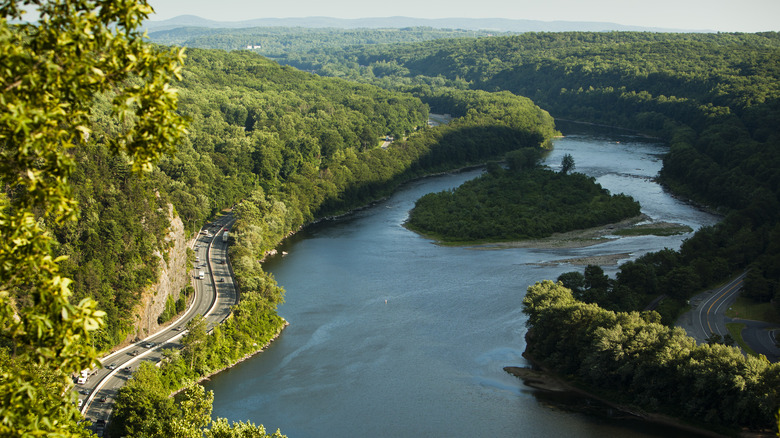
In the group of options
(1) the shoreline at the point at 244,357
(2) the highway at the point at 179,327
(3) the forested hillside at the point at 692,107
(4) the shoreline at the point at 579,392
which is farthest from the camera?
(3) the forested hillside at the point at 692,107

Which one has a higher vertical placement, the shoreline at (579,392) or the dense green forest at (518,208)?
the dense green forest at (518,208)

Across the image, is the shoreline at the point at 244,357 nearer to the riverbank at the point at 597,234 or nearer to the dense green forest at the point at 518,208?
the riverbank at the point at 597,234

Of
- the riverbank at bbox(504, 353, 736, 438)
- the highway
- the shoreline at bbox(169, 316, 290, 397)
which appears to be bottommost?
the shoreline at bbox(169, 316, 290, 397)

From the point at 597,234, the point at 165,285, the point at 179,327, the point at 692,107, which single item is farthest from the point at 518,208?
the point at 692,107

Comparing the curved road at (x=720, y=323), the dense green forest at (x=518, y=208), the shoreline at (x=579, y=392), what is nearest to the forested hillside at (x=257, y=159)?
the dense green forest at (x=518, y=208)

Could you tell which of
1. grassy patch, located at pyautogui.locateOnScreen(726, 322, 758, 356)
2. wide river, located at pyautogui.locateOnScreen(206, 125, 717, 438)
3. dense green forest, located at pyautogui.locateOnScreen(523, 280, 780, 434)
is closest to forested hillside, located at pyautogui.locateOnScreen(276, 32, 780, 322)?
grassy patch, located at pyautogui.locateOnScreen(726, 322, 758, 356)

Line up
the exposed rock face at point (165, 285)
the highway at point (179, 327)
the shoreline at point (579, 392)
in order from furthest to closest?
the exposed rock face at point (165, 285) < the highway at point (179, 327) < the shoreline at point (579, 392)

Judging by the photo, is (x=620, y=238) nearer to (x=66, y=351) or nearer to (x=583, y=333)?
(x=583, y=333)

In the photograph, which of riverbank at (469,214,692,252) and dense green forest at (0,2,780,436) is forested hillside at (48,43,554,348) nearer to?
dense green forest at (0,2,780,436)

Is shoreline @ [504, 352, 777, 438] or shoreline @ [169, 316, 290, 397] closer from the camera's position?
shoreline @ [504, 352, 777, 438]
